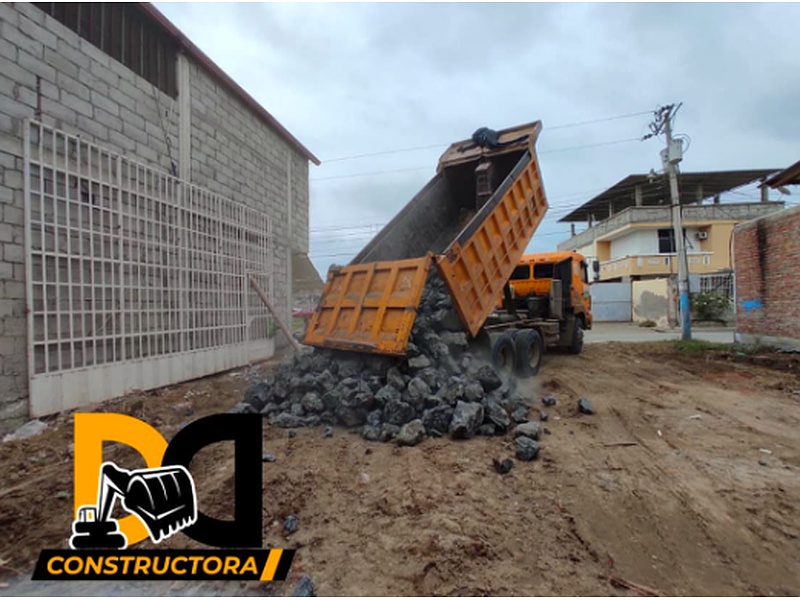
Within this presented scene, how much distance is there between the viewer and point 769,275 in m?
10.2

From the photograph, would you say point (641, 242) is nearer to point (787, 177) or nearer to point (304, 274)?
point (787, 177)

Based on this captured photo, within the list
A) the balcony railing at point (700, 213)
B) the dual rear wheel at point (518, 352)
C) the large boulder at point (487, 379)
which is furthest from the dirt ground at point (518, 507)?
the balcony railing at point (700, 213)

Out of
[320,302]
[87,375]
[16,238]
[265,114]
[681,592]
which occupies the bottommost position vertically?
[681,592]

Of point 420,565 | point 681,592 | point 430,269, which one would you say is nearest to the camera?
point 681,592

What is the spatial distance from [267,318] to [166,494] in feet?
23.3

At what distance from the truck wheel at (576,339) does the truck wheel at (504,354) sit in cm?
346

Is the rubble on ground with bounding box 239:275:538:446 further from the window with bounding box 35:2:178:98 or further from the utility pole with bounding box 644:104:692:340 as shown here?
the utility pole with bounding box 644:104:692:340

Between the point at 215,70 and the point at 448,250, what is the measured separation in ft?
20.4

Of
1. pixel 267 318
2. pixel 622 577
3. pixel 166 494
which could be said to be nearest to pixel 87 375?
pixel 166 494

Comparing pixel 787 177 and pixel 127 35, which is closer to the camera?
pixel 127 35

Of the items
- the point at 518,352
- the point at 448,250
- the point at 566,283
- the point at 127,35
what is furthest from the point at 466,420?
the point at 127,35

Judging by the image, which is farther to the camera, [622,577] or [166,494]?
[166,494]

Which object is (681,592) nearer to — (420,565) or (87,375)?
(420,565)

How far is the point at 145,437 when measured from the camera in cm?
358
